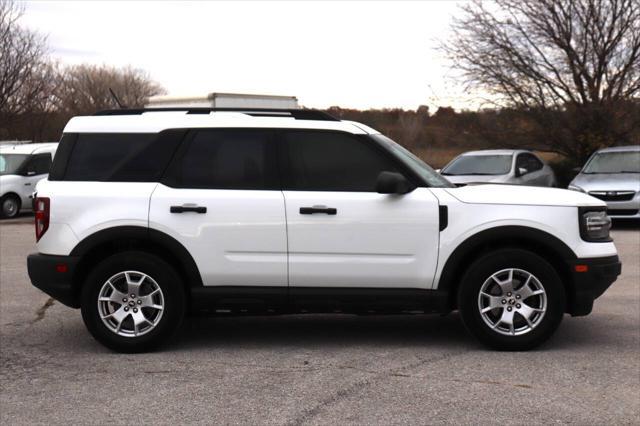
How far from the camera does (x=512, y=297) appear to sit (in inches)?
221

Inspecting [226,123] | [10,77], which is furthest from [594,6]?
[10,77]

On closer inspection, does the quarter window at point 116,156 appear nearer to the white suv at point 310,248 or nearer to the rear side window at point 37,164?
the white suv at point 310,248

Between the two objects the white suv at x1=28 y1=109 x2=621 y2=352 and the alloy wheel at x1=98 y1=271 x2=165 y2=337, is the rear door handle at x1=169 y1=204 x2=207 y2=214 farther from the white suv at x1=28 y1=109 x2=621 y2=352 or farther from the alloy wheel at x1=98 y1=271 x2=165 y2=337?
the alloy wheel at x1=98 y1=271 x2=165 y2=337

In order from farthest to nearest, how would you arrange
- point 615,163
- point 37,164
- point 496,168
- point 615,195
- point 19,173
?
point 37,164 < point 19,173 < point 615,163 < point 496,168 < point 615,195

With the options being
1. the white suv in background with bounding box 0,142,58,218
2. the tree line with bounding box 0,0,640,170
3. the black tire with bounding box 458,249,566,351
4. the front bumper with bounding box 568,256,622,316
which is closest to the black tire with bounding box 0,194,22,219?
the white suv in background with bounding box 0,142,58,218

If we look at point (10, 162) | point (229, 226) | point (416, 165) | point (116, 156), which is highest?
point (10, 162)

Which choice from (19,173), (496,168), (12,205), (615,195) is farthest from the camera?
(19,173)

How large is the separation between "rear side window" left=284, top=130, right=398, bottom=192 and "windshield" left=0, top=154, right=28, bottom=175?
590 inches

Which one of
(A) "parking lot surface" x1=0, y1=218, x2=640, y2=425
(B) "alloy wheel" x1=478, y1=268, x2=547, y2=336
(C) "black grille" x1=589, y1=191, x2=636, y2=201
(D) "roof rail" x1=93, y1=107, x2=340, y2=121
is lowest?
(A) "parking lot surface" x1=0, y1=218, x2=640, y2=425

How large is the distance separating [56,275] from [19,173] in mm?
14308

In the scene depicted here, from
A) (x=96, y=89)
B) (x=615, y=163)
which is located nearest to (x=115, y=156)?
(x=615, y=163)

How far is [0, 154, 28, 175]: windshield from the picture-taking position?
62.0 ft

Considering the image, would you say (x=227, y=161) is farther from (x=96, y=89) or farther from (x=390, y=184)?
(x=96, y=89)

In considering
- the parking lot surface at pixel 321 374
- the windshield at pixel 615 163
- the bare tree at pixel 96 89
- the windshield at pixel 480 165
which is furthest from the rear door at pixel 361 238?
the bare tree at pixel 96 89
